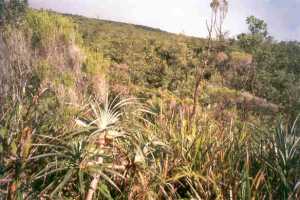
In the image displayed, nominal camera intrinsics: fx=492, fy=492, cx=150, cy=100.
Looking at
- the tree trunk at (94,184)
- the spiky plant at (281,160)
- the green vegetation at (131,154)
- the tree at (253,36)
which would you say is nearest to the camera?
the green vegetation at (131,154)

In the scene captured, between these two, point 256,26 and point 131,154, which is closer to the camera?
point 131,154

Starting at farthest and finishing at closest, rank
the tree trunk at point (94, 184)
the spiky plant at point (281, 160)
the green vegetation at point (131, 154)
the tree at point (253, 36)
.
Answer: the tree at point (253, 36) < the spiky plant at point (281, 160) < the tree trunk at point (94, 184) < the green vegetation at point (131, 154)

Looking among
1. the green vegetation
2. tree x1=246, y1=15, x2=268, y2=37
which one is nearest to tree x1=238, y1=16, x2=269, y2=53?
tree x1=246, y1=15, x2=268, y2=37

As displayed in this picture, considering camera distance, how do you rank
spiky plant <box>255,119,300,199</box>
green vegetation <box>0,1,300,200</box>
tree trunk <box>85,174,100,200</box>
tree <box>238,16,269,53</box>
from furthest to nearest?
1. tree <box>238,16,269,53</box>
2. spiky plant <box>255,119,300,199</box>
3. tree trunk <box>85,174,100,200</box>
4. green vegetation <box>0,1,300,200</box>

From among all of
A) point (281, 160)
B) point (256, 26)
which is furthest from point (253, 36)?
point (281, 160)

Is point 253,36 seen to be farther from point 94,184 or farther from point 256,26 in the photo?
point 94,184

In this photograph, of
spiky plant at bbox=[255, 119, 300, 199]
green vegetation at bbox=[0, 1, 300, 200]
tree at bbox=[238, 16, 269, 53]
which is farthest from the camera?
tree at bbox=[238, 16, 269, 53]

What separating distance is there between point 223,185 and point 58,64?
9.44 meters

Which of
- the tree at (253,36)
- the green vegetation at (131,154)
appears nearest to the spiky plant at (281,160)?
the green vegetation at (131,154)

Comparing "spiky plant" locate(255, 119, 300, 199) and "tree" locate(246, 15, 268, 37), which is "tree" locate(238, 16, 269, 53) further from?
"spiky plant" locate(255, 119, 300, 199)

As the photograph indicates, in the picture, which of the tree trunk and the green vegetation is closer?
the green vegetation

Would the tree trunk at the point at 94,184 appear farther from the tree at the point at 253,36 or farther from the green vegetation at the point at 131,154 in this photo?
the tree at the point at 253,36

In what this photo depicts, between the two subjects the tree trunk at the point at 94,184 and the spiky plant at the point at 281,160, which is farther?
the spiky plant at the point at 281,160

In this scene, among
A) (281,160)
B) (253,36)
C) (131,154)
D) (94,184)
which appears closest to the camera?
(94,184)
